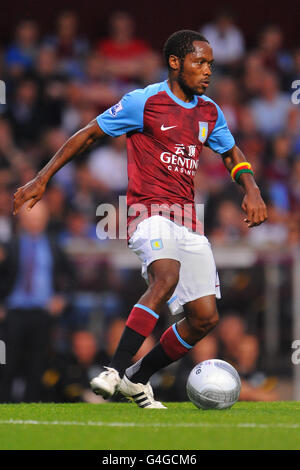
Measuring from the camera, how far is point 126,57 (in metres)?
13.6

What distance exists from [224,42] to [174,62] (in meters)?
7.66

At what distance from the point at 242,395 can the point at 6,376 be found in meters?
2.35

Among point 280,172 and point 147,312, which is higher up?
point 280,172

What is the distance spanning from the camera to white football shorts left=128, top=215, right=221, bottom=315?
628 cm

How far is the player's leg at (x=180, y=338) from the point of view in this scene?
21.3 ft

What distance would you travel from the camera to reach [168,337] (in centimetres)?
662

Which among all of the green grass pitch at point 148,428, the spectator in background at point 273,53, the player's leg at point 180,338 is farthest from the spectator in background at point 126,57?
the green grass pitch at point 148,428

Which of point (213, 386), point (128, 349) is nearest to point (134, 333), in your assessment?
point (128, 349)

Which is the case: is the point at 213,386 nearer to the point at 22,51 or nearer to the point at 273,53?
the point at 22,51

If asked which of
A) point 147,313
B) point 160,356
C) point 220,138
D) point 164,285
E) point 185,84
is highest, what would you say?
point 185,84

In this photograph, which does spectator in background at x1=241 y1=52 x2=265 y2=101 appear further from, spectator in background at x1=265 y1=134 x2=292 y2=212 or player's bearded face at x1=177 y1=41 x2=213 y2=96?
player's bearded face at x1=177 y1=41 x2=213 y2=96
